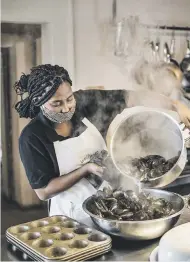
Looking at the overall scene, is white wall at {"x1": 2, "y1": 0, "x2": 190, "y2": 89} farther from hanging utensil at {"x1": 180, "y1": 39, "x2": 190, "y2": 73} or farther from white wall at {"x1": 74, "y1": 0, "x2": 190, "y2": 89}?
hanging utensil at {"x1": 180, "y1": 39, "x2": 190, "y2": 73}

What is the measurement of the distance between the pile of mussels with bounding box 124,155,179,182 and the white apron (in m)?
0.11

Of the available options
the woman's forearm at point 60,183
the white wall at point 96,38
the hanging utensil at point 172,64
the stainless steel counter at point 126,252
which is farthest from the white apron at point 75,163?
the hanging utensil at point 172,64

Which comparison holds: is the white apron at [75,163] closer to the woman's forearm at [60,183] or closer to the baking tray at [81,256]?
the woman's forearm at [60,183]

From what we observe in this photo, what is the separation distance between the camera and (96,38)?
1253 mm

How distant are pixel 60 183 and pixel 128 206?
0.28 meters

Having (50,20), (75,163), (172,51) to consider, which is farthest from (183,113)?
(50,20)

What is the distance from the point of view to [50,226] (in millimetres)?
1013

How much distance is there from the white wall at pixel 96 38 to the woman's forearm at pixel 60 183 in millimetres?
277

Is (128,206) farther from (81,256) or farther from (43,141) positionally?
(43,141)

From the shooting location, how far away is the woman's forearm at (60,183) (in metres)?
1.18

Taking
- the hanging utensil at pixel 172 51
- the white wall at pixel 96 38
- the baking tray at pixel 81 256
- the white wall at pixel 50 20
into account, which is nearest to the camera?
the baking tray at pixel 81 256

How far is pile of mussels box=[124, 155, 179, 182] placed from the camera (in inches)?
48.6

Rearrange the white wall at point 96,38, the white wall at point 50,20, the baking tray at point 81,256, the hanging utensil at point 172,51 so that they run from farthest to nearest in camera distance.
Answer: the hanging utensil at point 172,51, the white wall at point 96,38, the white wall at point 50,20, the baking tray at point 81,256

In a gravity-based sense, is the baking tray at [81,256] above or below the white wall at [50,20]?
below
